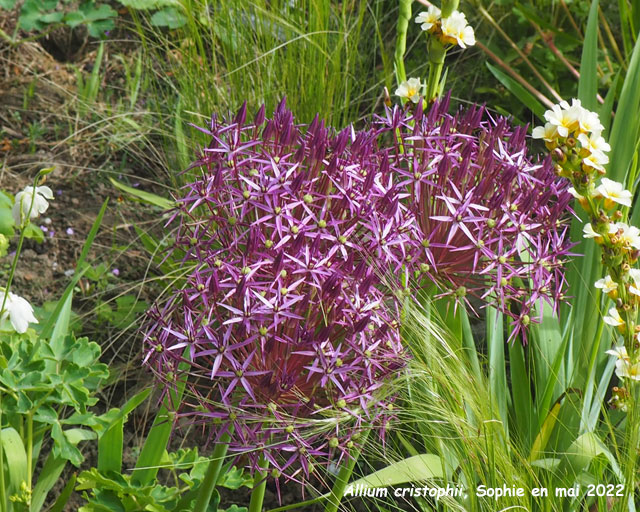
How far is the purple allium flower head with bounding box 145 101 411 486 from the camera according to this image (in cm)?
120

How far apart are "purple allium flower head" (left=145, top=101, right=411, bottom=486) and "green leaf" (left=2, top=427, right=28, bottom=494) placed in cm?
42

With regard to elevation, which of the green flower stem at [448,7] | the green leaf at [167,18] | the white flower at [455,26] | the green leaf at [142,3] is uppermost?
the green flower stem at [448,7]

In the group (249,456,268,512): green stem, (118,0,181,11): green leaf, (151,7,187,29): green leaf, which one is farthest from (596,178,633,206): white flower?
(151,7,187,29): green leaf

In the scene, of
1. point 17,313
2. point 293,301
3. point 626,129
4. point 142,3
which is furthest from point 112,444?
point 142,3

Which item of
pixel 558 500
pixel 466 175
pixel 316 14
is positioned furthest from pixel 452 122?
pixel 316 14

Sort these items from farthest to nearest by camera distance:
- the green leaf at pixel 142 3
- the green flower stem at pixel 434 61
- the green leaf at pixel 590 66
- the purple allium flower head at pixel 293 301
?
the green leaf at pixel 142 3, the green leaf at pixel 590 66, the green flower stem at pixel 434 61, the purple allium flower head at pixel 293 301

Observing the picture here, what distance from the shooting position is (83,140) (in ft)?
10.0

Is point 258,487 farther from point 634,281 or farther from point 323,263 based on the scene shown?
point 634,281

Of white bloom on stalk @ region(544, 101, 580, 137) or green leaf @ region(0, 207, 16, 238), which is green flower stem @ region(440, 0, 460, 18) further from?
green leaf @ region(0, 207, 16, 238)

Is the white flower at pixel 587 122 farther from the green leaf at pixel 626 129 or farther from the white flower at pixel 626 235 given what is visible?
the green leaf at pixel 626 129

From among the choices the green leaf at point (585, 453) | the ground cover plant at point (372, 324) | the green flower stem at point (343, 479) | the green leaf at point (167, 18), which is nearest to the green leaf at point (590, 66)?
the ground cover plant at point (372, 324)

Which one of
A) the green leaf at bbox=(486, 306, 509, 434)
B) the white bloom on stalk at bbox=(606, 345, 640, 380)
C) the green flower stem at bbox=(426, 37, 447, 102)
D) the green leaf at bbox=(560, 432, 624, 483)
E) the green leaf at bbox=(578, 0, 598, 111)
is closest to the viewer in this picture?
the white bloom on stalk at bbox=(606, 345, 640, 380)

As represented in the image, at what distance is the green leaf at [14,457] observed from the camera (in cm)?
155

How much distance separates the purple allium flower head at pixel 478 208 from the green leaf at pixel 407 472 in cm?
34
